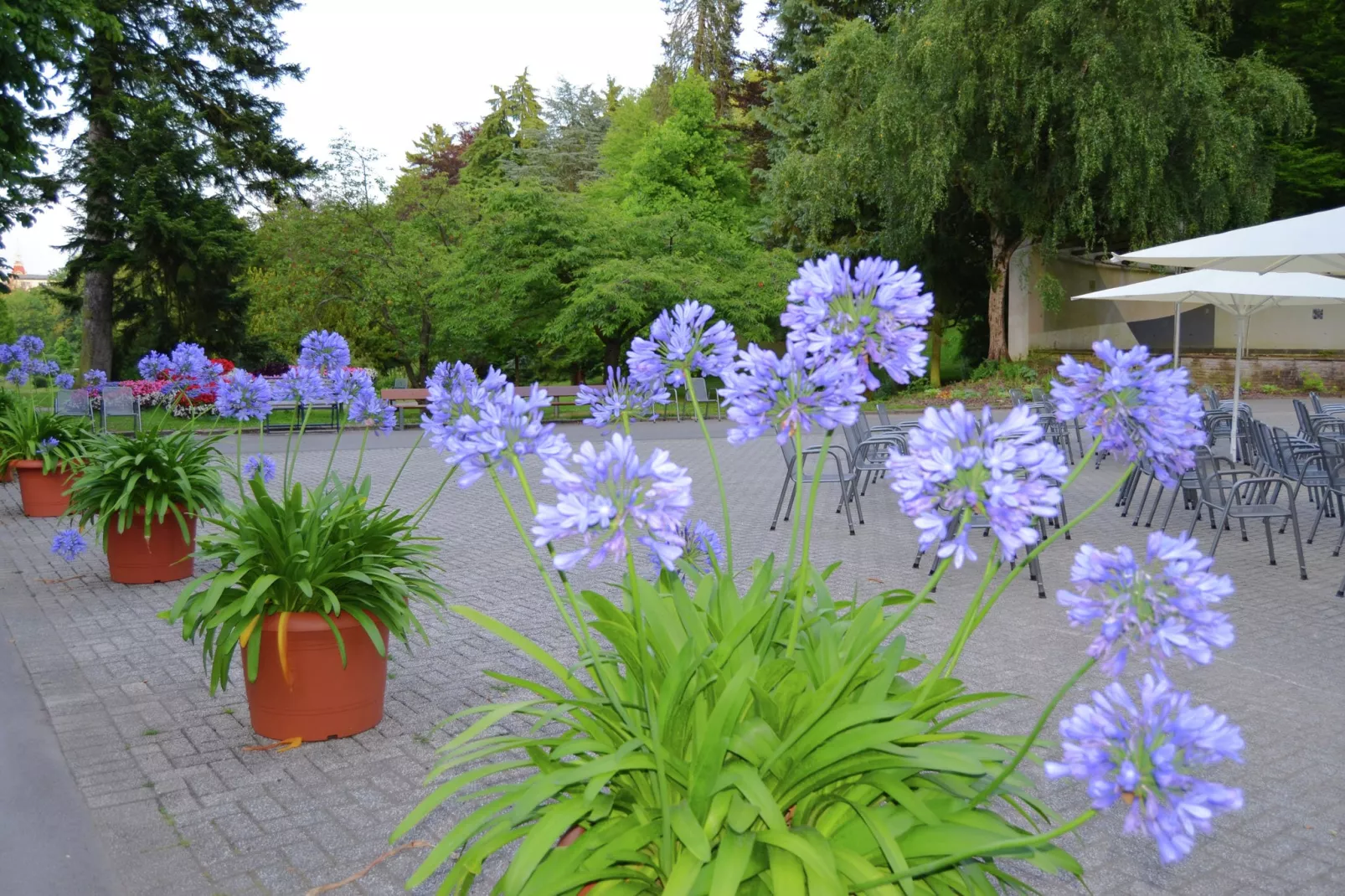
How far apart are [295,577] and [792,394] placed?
2794 mm

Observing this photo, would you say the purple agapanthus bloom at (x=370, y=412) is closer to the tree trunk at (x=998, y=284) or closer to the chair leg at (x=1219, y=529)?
the chair leg at (x=1219, y=529)


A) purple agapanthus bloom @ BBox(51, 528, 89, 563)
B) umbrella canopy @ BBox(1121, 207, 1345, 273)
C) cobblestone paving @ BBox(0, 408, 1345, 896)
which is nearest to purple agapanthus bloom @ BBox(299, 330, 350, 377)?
cobblestone paving @ BBox(0, 408, 1345, 896)

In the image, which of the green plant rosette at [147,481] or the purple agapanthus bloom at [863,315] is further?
the green plant rosette at [147,481]

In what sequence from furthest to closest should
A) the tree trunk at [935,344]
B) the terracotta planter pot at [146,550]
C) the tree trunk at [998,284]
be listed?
1. the tree trunk at [935,344]
2. the tree trunk at [998,284]
3. the terracotta planter pot at [146,550]

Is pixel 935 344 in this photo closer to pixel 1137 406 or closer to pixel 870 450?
pixel 870 450

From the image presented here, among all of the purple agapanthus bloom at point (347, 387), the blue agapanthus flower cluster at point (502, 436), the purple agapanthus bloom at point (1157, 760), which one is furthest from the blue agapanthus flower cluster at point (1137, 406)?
the purple agapanthus bloom at point (347, 387)

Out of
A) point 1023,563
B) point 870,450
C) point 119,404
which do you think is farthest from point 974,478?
point 119,404

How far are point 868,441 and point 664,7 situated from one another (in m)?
40.5

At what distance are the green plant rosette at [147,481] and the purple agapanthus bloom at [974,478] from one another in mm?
5806

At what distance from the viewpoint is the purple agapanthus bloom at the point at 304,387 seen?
4754 mm

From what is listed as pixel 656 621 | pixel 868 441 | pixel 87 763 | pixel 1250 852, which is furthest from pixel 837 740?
pixel 868 441

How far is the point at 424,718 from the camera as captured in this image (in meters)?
4.36

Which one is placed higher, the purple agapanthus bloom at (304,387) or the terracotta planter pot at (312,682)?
the purple agapanthus bloom at (304,387)

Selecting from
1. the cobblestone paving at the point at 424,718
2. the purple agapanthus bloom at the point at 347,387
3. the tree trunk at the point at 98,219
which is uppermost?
the tree trunk at the point at 98,219
